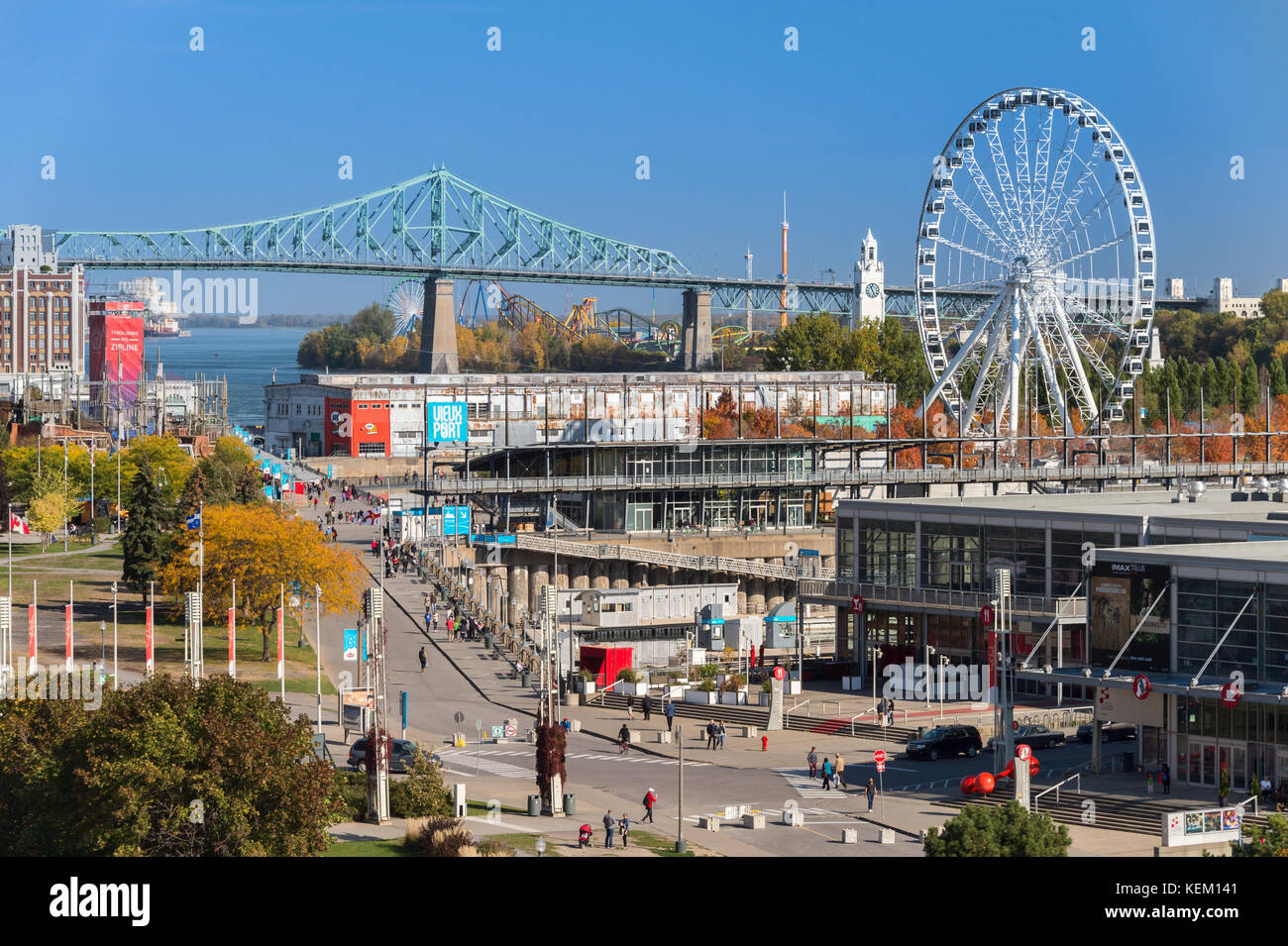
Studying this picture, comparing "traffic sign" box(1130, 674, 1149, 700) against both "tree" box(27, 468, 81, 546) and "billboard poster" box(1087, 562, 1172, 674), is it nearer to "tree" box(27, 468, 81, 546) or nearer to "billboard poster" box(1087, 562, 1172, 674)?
"billboard poster" box(1087, 562, 1172, 674)

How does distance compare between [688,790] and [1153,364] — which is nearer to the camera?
[688,790]

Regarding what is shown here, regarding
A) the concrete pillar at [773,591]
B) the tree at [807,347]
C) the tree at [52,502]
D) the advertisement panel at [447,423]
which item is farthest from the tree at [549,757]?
the tree at [807,347]

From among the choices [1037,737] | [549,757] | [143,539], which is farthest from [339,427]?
[549,757]

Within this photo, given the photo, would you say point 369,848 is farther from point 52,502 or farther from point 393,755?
point 52,502
